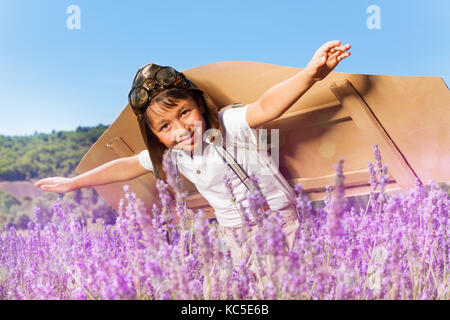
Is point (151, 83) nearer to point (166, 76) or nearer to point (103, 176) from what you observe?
point (166, 76)

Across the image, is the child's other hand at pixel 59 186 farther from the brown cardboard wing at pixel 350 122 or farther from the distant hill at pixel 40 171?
the brown cardboard wing at pixel 350 122

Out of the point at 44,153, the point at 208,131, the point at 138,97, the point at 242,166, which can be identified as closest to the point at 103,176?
the point at 44,153

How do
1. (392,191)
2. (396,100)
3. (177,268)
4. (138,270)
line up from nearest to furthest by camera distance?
(177,268) → (138,270) → (396,100) → (392,191)

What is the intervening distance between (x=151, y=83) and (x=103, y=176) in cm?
66

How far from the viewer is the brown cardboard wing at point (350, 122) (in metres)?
1.67

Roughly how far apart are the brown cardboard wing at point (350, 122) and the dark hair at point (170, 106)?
103 mm

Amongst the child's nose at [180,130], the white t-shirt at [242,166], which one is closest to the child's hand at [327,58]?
the white t-shirt at [242,166]

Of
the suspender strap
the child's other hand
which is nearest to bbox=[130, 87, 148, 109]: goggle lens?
the suspender strap

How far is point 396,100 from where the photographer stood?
1690 millimetres

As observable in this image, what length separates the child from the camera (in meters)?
1.71

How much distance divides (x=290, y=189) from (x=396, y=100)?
659mm

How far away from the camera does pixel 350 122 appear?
5.84 ft
